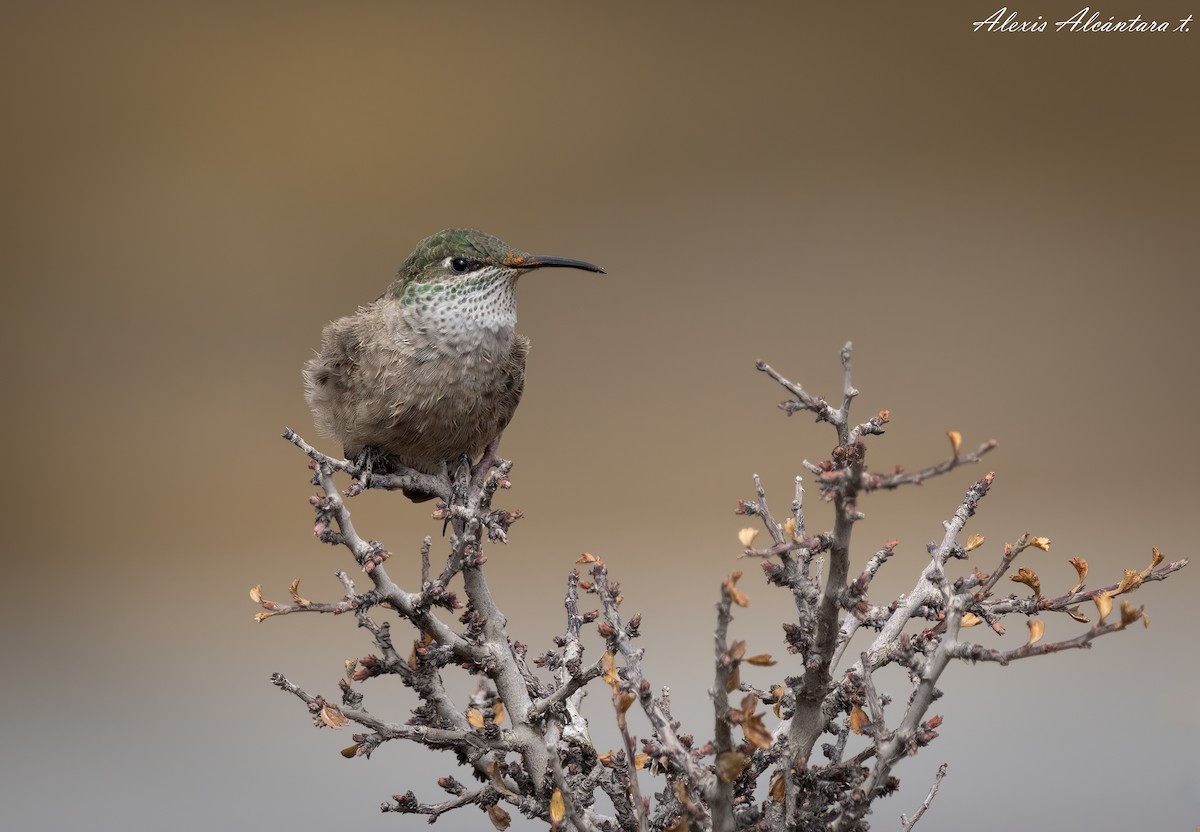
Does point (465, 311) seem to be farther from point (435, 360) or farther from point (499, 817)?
point (499, 817)

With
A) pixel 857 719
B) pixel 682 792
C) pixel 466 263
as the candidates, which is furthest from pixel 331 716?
pixel 466 263

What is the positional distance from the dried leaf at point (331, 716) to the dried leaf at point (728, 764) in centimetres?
31

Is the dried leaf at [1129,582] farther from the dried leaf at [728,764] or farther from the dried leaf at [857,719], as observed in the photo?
the dried leaf at [728,764]

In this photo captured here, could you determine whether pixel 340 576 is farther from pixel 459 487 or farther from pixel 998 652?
pixel 998 652

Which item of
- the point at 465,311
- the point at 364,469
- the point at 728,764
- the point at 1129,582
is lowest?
the point at 728,764

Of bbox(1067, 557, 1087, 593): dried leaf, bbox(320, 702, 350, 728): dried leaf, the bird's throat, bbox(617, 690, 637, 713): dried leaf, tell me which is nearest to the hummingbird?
the bird's throat

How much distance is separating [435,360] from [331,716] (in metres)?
0.40

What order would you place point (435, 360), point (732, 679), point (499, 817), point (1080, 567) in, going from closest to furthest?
point (732, 679) < point (1080, 567) < point (499, 817) < point (435, 360)

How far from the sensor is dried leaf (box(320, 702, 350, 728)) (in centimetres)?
84

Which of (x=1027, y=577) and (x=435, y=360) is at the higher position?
(x=435, y=360)

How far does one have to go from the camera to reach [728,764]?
2.24ft

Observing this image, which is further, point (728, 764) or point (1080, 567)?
point (1080, 567)

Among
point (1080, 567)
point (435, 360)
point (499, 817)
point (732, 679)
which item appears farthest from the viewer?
point (435, 360)

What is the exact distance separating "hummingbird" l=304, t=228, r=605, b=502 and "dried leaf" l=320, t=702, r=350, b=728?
0.34 meters
